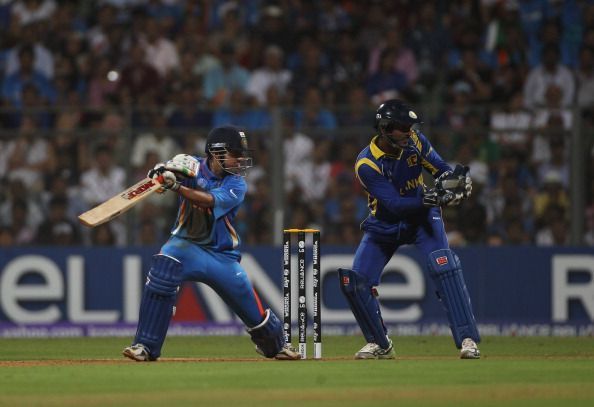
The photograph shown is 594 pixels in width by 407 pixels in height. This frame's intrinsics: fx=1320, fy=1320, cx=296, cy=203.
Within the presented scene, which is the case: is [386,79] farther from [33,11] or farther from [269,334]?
[269,334]

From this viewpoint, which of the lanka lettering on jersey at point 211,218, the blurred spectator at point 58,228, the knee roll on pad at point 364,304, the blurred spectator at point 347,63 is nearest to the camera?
the lanka lettering on jersey at point 211,218

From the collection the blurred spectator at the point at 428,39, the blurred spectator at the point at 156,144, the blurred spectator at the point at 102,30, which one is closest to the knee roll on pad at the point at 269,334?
the blurred spectator at the point at 156,144

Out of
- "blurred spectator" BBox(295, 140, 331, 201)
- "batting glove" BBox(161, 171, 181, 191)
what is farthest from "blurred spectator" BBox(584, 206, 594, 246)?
"batting glove" BBox(161, 171, 181, 191)

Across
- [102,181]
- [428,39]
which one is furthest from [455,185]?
[428,39]

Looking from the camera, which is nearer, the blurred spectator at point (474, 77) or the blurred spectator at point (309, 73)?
the blurred spectator at point (474, 77)

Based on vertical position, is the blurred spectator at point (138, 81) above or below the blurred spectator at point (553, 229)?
above

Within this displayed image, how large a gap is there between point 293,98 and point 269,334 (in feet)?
26.9

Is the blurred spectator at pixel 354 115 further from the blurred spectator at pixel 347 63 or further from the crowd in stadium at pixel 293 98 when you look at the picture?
the blurred spectator at pixel 347 63

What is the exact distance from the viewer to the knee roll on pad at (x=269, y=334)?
34.3ft

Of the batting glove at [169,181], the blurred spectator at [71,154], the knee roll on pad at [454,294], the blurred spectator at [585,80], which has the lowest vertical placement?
the knee roll on pad at [454,294]

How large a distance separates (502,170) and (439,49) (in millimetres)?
3892

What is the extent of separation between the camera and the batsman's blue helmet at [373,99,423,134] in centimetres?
1065

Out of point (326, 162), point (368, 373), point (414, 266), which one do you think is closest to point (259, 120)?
point (326, 162)

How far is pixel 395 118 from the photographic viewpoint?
10.6m
